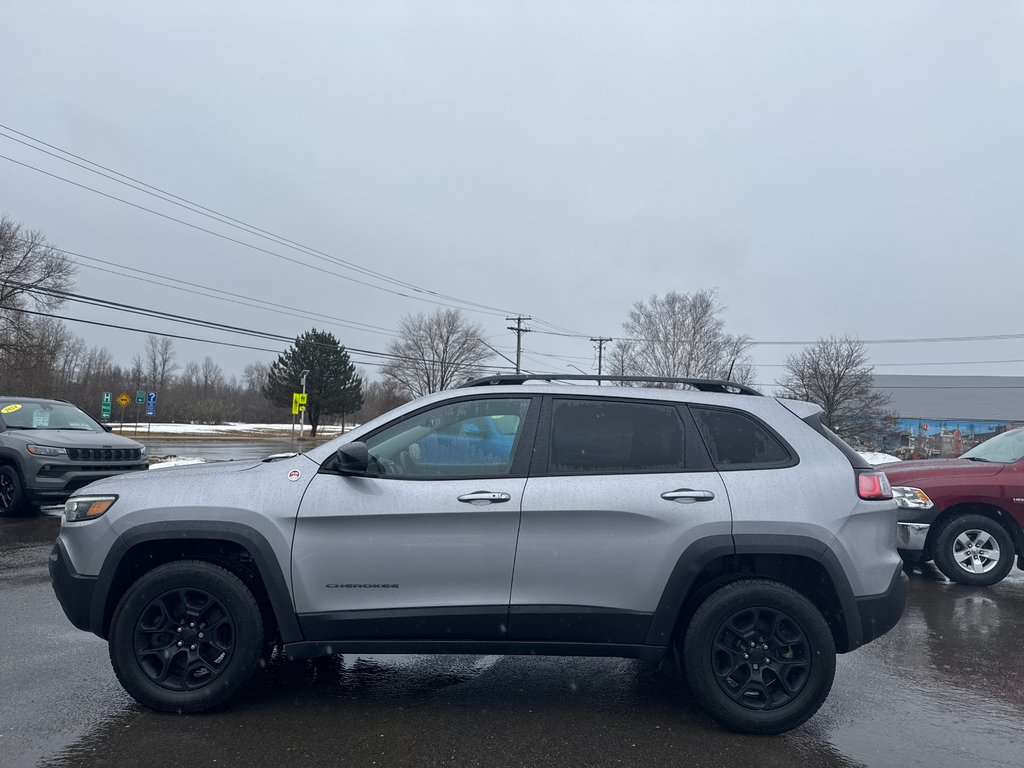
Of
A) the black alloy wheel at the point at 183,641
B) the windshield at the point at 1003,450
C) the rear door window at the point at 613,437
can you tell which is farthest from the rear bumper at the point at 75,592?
the windshield at the point at 1003,450

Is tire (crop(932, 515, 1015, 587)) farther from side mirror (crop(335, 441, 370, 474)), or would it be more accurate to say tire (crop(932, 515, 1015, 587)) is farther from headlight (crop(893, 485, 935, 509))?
side mirror (crop(335, 441, 370, 474))

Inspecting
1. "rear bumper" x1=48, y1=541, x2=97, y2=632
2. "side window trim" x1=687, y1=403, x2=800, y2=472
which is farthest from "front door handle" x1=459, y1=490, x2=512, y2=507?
"rear bumper" x1=48, y1=541, x2=97, y2=632

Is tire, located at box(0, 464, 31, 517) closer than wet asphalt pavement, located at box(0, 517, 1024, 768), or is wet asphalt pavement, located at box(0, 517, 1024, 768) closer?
wet asphalt pavement, located at box(0, 517, 1024, 768)

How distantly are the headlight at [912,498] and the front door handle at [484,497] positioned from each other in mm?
5491

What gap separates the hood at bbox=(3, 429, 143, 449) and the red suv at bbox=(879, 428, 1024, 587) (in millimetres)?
10532

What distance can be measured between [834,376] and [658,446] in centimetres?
5048

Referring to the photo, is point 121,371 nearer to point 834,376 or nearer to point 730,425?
point 834,376

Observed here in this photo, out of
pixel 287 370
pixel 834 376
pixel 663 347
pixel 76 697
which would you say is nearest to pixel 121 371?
pixel 287 370

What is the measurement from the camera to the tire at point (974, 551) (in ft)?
25.1

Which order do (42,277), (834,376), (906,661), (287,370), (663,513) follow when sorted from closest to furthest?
(663,513), (906,661), (42,277), (834,376), (287,370)

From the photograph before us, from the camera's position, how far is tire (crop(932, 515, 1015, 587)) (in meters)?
7.64

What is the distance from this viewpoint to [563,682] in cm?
459

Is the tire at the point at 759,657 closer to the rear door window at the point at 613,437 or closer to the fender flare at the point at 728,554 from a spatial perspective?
the fender flare at the point at 728,554

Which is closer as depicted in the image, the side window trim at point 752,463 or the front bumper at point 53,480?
the side window trim at point 752,463
